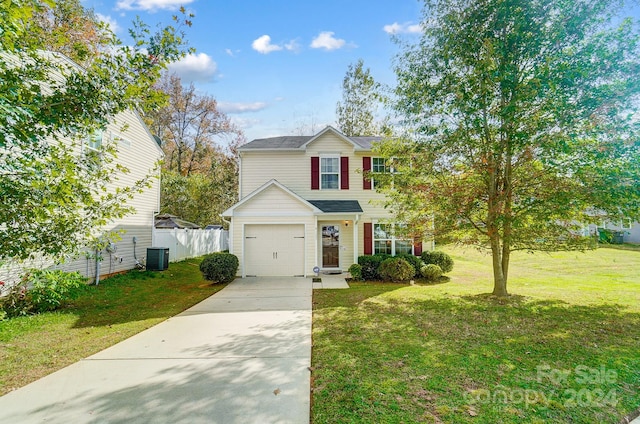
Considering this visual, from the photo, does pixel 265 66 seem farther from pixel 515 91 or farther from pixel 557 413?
pixel 557 413

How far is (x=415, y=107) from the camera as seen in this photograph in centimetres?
862

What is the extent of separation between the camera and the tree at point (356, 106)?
85.0 ft

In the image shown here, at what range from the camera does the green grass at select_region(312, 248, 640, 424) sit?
3.35m

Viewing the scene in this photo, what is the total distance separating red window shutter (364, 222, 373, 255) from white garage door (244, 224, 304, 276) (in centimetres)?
294

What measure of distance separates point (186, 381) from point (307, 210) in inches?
342

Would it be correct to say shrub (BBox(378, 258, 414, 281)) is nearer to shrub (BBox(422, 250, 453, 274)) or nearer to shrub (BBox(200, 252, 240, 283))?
shrub (BBox(422, 250, 453, 274))

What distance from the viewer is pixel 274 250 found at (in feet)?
40.8

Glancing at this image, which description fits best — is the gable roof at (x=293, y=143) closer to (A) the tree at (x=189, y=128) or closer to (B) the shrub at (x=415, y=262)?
(B) the shrub at (x=415, y=262)

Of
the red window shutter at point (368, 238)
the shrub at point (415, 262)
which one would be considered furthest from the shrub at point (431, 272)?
the red window shutter at point (368, 238)

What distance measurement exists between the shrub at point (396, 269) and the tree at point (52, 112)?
9.62 meters

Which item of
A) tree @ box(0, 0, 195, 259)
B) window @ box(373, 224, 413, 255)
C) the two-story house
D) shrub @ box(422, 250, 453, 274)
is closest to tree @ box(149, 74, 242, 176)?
the two-story house

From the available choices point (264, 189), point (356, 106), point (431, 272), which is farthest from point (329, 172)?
point (356, 106)

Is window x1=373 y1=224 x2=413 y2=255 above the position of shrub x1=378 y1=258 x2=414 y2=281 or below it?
above

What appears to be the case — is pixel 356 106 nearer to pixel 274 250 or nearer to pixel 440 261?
pixel 440 261
